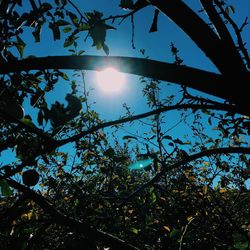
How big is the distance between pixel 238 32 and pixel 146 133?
524cm

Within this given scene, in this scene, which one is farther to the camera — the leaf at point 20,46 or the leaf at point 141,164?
the leaf at point 20,46

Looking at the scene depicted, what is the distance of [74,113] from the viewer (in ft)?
2.61

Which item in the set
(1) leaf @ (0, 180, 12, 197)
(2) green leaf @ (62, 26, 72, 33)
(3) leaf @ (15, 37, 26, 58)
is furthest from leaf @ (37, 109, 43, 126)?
(3) leaf @ (15, 37, 26, 58)

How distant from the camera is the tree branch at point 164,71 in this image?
105 cm

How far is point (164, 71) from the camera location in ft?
3.47

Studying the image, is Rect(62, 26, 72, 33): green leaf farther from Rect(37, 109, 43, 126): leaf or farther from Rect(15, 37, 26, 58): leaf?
Rect(37, 109, 43, 126): leaf

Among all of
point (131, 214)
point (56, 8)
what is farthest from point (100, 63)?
point (131, 214)

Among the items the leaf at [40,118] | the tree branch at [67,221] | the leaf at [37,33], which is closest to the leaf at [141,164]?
the tree branch at [67,221]

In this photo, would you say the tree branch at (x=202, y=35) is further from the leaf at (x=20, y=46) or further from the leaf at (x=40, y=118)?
the leaf at (x=20, y=46)

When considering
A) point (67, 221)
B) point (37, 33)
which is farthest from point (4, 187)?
point (37, 33)

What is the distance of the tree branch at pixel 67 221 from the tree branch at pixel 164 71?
487 millimetres

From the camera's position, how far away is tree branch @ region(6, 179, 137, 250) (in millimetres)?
1066

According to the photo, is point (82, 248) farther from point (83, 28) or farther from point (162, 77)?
point (83, 28)

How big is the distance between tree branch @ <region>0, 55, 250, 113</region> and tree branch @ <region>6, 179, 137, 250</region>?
487 mm
